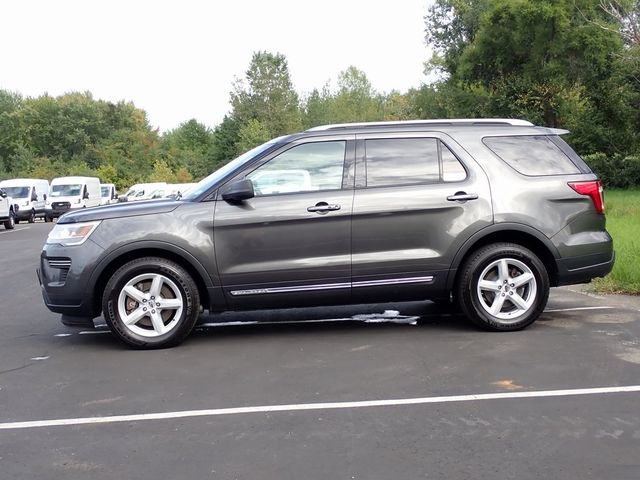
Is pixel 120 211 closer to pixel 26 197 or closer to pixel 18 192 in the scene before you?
pixel 26 197

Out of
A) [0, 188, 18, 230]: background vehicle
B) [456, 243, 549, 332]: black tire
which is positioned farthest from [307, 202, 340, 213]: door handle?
[0, 188, 18, 230]: background vehicle

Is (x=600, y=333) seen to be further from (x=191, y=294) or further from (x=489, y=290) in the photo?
(x=191, y=294)

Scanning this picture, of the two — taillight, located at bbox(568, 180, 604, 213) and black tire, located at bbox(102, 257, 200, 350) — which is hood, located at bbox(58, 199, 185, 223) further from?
taillight, located at bbox(568, 180, 604, 213)

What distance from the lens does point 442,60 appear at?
5312 centimetres

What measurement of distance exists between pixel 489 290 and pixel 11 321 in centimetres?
513

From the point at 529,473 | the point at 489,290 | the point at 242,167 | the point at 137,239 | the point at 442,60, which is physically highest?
the point at 442,60

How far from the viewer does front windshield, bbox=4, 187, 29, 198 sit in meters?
35.9

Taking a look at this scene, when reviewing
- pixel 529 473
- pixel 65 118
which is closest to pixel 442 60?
pixel 65 118

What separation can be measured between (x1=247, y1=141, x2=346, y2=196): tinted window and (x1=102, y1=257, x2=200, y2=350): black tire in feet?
3.42

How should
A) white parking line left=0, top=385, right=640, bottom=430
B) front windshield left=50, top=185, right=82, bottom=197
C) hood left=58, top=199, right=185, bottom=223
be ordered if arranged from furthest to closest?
front windshield left=50, top=185, right=82, bottom=197 → hood left=58, top=199, right=185, bottom=223 → white parking line left=0, top=385, right=640, bottom=430

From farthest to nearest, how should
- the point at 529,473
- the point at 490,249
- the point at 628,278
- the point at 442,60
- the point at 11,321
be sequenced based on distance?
1. the point at 442,60
2. the point at 628,278
3. the point at 11,321
4. the point at 490,249
5. the point at 529,473

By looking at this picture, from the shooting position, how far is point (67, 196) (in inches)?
1560

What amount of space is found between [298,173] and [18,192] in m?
33.4

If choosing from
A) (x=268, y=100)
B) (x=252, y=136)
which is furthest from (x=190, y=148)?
(x=252, y=136)
